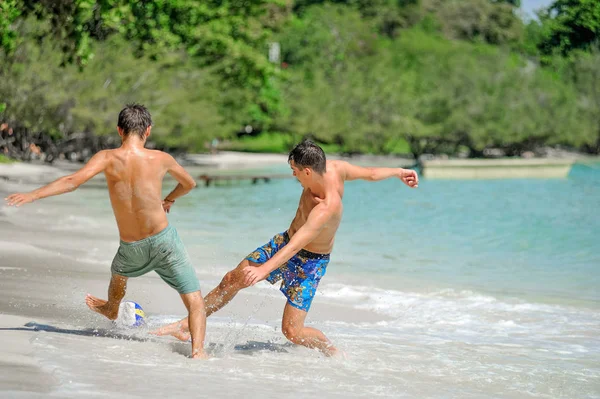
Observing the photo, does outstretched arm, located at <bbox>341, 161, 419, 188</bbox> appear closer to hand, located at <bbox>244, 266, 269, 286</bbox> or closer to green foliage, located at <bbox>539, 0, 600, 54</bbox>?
hand, located at <bbox>244, 266, 269, 286</bbox>

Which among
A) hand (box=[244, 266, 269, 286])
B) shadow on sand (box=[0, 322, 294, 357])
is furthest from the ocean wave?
hand (box=[244, 266, 269, 286])

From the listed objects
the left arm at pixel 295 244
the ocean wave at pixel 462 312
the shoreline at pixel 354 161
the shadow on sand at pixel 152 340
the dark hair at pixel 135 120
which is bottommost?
the shoreline at pixel 354 161

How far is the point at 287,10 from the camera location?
2633 inches

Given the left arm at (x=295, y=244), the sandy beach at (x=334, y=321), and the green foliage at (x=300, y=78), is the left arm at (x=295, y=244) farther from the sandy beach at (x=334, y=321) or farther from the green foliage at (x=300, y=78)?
the green foliage at (x=300, y=78)

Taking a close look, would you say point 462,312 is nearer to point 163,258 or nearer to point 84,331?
point 84,331

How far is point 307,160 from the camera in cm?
649

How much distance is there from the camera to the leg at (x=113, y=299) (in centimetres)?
680

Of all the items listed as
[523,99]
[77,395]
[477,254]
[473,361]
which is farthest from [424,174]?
[77,395]

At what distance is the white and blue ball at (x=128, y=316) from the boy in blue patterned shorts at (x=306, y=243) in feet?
1.22

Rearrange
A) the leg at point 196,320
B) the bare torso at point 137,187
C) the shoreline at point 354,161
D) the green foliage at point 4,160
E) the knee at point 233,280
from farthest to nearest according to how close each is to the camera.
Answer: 1. the shoreline at point 354,161
2. the green foliage at point 4,160
3. the knee at point 233,280
4. the leg at point 196,320
5. the bare torso at point 137,187

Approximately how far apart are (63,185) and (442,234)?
14471 mm

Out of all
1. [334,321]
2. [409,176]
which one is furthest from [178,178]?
[334,321]

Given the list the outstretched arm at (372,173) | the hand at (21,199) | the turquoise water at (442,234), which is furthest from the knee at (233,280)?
the turquoise water at (442,234)

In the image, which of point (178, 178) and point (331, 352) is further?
point (331, 352)
